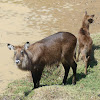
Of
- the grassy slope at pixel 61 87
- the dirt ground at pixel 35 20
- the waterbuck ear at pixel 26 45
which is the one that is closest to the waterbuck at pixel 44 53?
the waterbuck ear at pixel 26 45

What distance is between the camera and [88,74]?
7863 mm

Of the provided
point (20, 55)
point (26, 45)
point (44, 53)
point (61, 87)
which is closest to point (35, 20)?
point (44, 53)

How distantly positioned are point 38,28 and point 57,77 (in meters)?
5.49

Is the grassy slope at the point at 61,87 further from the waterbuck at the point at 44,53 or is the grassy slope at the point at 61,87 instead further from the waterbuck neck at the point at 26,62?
the waterbuck neck at the point at 26,62

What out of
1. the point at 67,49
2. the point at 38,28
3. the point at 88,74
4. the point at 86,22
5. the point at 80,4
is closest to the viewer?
the point at 67,49

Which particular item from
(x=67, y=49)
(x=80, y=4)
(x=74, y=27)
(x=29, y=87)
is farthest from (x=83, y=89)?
(x=80, y=4)

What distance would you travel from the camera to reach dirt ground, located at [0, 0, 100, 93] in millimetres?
11391

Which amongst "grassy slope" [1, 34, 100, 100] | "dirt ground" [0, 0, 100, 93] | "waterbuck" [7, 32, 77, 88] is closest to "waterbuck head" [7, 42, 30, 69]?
"waterbuck" [7, 32, 77, 88]

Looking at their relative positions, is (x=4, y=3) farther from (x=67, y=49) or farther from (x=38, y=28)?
(x=67, y=49)

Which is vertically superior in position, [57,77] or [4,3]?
[4,3]

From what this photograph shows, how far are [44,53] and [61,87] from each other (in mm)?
1031

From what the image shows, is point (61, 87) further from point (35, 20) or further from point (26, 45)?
point (35, 20)

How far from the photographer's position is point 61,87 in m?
6.57

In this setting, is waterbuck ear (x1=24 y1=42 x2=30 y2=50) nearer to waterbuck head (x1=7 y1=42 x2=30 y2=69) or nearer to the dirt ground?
waterbuck head (x1=7 y1=42 x2=30 y2=69)
